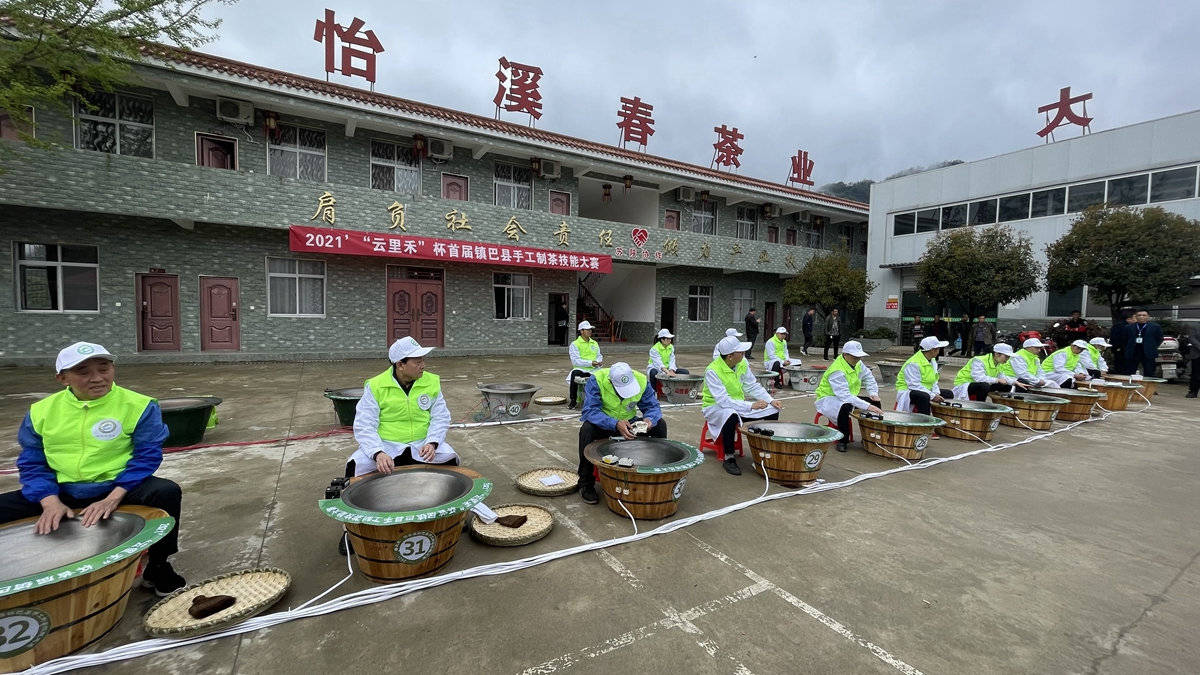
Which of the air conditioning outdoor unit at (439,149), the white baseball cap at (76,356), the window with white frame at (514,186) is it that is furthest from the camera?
the window with white frame at (514,186)

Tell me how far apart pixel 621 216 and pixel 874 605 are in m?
19.0

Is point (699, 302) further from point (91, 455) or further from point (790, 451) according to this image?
point (91, 455)

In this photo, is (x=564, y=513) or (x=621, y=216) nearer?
(x=564, y=513)

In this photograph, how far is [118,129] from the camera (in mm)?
10984

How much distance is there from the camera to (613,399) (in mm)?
4375

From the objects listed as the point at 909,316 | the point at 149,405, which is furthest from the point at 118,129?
the point at 909,316

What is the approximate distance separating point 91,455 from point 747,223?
842 inches

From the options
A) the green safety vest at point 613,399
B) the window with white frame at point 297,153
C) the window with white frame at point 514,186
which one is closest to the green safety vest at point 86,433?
the green safety vest at point 613,399

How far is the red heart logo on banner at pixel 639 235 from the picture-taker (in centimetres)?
1702

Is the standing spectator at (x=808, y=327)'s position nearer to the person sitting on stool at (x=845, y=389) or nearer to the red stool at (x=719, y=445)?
the person sitting on stool at (x=845, y=389)

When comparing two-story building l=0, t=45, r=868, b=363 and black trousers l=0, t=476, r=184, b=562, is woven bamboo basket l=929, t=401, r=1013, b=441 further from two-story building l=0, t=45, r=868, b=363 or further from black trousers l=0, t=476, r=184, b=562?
two-story building l=0, t=45, r=868, b=363

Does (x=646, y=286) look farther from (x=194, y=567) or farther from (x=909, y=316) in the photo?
(x=194, y=567)

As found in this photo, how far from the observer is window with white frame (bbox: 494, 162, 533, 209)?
15.6m

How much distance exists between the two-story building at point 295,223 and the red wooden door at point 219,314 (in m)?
0.04
